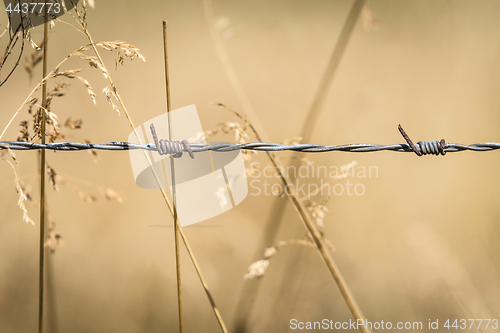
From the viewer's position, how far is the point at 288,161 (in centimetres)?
94

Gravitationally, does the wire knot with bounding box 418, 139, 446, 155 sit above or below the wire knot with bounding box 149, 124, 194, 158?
below

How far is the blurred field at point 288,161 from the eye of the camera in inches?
37.2

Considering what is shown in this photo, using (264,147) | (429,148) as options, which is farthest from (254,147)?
(429,148)

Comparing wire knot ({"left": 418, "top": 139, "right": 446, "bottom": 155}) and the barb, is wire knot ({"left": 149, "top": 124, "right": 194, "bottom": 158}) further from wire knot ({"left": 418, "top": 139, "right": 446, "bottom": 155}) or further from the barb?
wire knot ({"left": 418, "top": 139, "right": 446, "bottom": 155})

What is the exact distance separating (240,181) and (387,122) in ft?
1.98

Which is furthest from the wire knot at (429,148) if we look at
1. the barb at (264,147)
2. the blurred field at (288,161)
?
the blurred field at (288,161)

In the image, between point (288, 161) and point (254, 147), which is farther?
point (288, 161)

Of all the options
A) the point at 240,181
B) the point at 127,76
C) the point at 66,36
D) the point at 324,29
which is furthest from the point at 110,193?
the point at 324,29

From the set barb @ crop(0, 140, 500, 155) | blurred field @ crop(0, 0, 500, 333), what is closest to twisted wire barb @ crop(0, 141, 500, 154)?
barb @ crop(0, 140, 500, 155)

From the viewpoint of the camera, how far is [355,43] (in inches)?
37.8

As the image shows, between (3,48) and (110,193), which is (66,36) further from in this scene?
(110,193)

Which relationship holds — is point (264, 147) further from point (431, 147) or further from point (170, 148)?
point (431, 147)

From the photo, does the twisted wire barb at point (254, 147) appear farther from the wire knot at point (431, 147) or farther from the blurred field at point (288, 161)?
Answer: the blurred field at point (288, 161)

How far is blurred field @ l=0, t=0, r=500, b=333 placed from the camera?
95 cm
